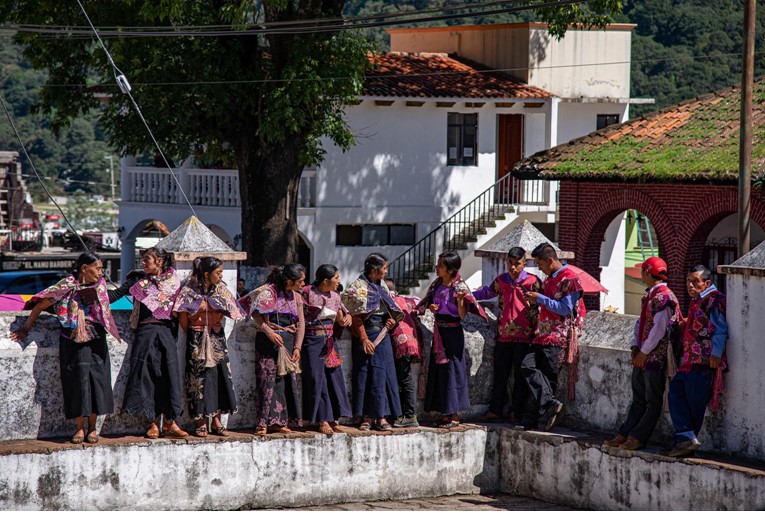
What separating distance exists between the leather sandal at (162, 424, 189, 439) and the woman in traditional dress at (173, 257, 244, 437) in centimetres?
14

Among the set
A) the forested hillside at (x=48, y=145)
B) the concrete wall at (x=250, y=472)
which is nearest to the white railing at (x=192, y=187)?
the concrete wall at (x=250, y=472)

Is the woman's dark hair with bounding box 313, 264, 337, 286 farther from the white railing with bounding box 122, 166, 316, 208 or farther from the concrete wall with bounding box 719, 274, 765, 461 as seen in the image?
the white railing with bounding box 122, 166, 316, 208

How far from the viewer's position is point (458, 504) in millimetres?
10602

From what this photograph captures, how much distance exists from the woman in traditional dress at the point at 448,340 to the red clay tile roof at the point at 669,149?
30.6 ft

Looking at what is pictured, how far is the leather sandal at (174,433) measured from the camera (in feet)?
33.2

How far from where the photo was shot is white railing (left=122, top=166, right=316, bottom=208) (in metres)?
29.7

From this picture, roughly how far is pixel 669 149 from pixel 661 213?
1.16m

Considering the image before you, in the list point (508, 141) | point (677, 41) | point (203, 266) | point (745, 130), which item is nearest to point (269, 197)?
point (745, 130)

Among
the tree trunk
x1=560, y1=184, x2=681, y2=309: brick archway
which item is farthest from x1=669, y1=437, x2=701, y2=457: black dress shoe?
x1=560, y1=184, x2=681, y2=309: brick archway

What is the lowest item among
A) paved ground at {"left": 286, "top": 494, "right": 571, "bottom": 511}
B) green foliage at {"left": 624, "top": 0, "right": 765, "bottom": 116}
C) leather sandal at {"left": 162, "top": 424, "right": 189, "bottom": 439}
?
paved ground at {"left": 286, "top": 494, "right": 571, "bottom": 511}

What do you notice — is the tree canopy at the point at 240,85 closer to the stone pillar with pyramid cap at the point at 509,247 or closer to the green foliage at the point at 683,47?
the stone pillar with pyramid cap at the point at 509,247

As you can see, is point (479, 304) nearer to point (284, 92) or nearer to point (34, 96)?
point (284, 92)

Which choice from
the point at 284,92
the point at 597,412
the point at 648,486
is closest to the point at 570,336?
the point at 597,412

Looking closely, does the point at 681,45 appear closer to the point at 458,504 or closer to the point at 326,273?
the point at 326,273
